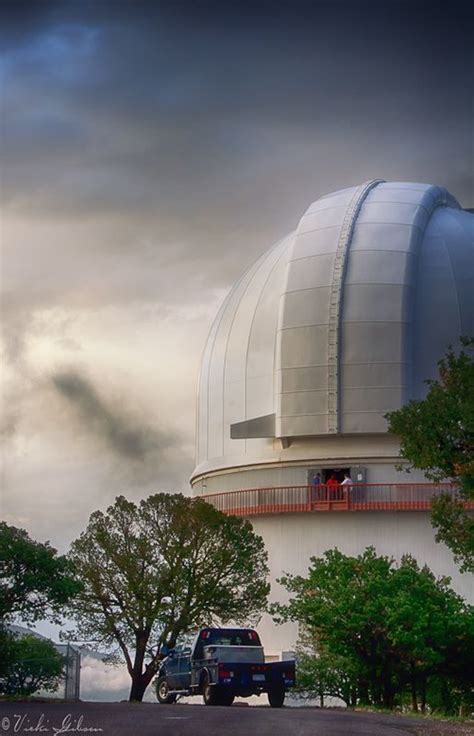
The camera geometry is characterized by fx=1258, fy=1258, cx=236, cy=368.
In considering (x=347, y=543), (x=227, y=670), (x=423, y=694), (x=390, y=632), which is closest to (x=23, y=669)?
(x=227, y=670)

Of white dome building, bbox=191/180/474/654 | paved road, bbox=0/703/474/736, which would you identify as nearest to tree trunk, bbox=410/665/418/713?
paved road, bbox=0/703/474/736

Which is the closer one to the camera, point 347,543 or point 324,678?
point 324,678

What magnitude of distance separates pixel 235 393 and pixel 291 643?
7.57 metres

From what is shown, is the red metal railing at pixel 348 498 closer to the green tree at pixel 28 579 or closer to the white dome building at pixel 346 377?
the white dome building at pixel 346 377

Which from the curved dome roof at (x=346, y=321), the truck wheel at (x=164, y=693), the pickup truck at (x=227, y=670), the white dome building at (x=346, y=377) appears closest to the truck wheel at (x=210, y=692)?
the pickup truck at (x=227, y=670)

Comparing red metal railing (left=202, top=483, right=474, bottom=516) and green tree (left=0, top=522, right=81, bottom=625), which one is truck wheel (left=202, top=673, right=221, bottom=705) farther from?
red metal railing (left=202, top=483, right=474, bottom=516)

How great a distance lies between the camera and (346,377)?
1330 inches

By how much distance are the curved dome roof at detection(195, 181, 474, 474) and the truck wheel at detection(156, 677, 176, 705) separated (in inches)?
399

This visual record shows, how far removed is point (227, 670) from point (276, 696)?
62.5 inches

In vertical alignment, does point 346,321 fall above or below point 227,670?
above

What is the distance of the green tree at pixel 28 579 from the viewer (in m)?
23.7

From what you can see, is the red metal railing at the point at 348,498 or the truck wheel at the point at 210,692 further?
the red metal railing at the point at 348,498

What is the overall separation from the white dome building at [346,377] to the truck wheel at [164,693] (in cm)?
833

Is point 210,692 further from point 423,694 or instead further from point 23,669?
point 23,669
